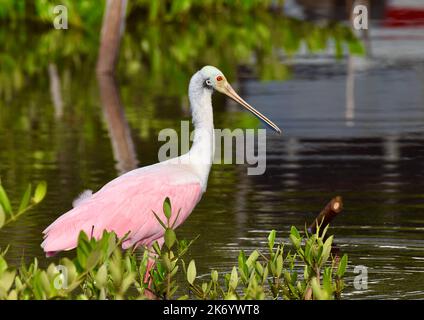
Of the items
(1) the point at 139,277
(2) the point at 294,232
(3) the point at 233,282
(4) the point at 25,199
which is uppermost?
(4) the point at 25,199

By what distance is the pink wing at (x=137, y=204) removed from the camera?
10.4 metres

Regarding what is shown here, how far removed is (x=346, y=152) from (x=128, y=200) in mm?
6769

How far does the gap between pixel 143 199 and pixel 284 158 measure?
635 cm

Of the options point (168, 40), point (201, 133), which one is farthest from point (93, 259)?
point (168, 40)

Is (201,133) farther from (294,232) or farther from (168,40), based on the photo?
(168,40)

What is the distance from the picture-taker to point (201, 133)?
11.1 meters

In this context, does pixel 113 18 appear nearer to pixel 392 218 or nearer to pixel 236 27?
pixel 236 27

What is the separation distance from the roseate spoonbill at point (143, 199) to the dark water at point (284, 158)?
0.61 metres

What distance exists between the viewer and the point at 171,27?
35.2m

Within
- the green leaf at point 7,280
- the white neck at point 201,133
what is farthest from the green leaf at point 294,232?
the green leaf at point 7,280

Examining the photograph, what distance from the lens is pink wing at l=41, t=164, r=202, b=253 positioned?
34.1 ft

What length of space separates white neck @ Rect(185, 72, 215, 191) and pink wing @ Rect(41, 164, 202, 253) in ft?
0.37

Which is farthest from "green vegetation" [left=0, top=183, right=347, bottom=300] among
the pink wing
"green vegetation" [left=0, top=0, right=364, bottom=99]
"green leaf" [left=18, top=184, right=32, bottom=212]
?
"green vegetation" [left=0, top=0, right=364, bottom=99]

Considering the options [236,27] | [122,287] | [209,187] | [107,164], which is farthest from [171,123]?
[236,27]
